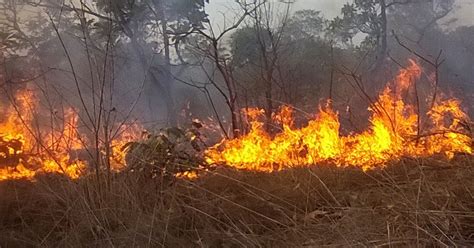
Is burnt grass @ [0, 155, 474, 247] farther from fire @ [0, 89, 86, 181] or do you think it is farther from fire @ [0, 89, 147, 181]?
fire @ [0, 89, 86, 181]

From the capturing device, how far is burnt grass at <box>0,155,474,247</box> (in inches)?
97.7

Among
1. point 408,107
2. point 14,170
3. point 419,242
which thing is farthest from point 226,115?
point 419,242

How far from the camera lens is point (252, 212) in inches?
129

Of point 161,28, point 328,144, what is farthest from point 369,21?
point 328,144

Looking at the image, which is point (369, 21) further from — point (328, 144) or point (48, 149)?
point (48, 149)

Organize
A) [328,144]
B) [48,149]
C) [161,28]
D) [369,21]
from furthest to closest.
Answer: [369,21] < [161,28] < [328,144] < [48,149]

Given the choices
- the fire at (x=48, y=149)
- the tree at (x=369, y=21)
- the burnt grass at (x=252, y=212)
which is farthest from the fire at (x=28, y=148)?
the tree at (x=369, y=21)

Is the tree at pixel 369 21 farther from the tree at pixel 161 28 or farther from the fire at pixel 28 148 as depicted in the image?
the fire at pixel 28 148

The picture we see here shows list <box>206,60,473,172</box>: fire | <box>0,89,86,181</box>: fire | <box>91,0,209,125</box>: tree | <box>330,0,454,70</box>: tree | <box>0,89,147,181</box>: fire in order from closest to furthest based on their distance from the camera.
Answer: <box>0,89,147,181</box>: fire
<box>0,89,86,181</box>: fire
<box>206,60,473,172</box>: fire
<box>91,0,209,125</box>: tree
<box>330,0,454,70</box>: tree

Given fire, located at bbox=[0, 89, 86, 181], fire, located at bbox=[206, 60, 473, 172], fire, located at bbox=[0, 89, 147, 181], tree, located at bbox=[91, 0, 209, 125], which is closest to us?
fire, located at bbox=[0, 89, 147, 181]

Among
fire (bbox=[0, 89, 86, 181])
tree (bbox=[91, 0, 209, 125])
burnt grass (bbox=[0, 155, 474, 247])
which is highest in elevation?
tree (bbox=[91, 0, 209, 125])

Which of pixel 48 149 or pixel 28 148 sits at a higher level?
pixel 48 149

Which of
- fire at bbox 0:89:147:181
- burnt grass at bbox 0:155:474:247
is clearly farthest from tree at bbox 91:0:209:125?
burnt grass at bbox 0:155:474:247

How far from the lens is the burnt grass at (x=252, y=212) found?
2.48 metres
